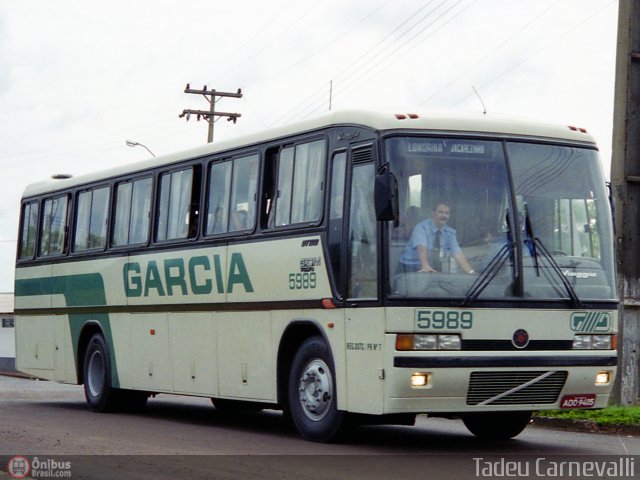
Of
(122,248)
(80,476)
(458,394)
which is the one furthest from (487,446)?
(122,248)

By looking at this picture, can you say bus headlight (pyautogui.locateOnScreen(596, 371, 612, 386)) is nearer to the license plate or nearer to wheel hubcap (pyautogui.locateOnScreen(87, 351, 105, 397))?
the license plate

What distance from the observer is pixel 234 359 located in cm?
1580

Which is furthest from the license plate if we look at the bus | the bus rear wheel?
the bus rear wheel

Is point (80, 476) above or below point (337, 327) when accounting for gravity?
below

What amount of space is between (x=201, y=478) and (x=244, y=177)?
5.88m

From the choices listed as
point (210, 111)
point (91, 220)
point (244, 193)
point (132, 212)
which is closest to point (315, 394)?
point (244, 193)

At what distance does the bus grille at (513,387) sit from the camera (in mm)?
12656

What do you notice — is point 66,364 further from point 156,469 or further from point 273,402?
point 156,469

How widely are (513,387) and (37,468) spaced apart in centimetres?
439

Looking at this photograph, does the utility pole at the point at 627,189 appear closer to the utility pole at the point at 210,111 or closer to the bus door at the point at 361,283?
the bus door at the point at 361,283

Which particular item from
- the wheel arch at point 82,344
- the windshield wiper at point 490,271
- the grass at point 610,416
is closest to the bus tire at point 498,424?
the grass at point 610,416

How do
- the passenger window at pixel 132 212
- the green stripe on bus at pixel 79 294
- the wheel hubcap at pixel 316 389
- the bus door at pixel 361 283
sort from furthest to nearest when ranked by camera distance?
1. the green stripe on bus at pixel 79 294
2. the passenger window at pixel 132 212
3. the wheel hubcap at pixel 316 389
4. the bus door at pixel 361 283

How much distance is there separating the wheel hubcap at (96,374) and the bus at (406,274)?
379 centimetres

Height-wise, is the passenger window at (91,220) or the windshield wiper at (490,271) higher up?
the passenger window at (91,220)
